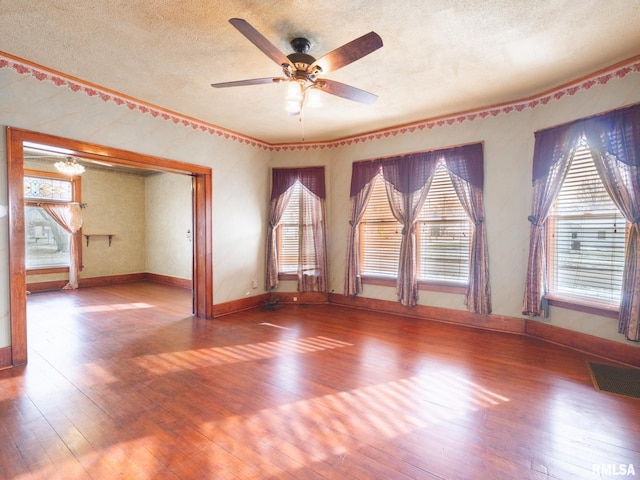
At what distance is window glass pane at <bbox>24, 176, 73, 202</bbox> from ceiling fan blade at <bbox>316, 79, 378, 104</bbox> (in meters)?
7.68

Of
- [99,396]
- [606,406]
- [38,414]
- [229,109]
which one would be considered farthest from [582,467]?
[229,109]

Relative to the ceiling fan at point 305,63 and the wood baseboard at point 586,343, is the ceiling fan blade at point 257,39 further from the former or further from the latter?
the wood baseboard at point 586,343

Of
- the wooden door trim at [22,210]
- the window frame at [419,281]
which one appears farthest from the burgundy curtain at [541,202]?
the wooden door trim at [22,210]

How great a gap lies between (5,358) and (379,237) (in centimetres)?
480

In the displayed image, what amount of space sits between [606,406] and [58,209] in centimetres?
982

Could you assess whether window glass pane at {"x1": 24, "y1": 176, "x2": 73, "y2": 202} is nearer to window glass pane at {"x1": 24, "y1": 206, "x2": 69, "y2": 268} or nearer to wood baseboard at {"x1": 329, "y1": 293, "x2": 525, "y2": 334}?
window glass pane at {"x1": 24, "y1": 206, "x2": 69, "y2": 268}

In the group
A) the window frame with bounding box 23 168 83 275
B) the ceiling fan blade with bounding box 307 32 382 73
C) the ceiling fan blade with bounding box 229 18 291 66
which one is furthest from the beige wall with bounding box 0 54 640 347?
the window frame with bounding box 23 168 83 275

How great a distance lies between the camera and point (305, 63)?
2.46 meters

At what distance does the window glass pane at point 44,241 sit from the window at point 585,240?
9683 mm

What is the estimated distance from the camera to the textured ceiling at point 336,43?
2289mm

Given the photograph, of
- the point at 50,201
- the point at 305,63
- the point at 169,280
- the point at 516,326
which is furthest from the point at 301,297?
the point at 50,201

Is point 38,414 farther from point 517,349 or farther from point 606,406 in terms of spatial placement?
point 517,349

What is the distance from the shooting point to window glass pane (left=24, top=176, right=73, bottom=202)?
6871mm

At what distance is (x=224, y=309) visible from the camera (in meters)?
4.99
